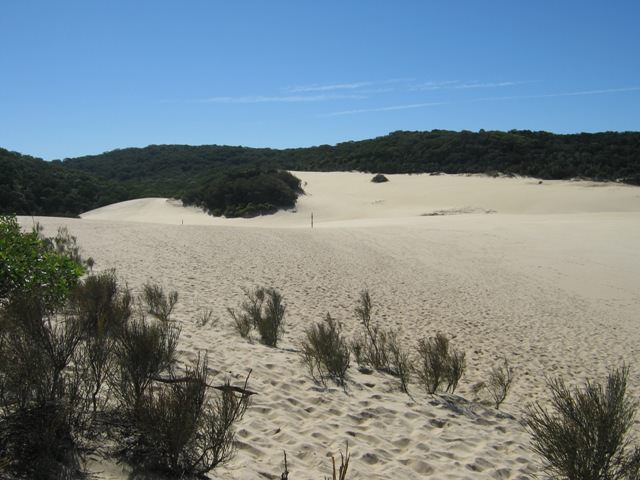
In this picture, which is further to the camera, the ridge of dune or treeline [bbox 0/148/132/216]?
the ridge of dune

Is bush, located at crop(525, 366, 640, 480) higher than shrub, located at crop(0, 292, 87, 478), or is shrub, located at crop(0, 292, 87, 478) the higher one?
shrub, located at crop(0, 292, 87, 478)

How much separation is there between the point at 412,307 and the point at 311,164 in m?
52.6

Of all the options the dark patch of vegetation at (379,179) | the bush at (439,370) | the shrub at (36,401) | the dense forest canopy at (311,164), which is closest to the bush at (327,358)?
the bush at (439,370)

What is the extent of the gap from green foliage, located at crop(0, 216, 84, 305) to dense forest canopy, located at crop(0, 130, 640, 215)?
28928 mm

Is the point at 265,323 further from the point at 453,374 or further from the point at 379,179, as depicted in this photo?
the point at 379,179

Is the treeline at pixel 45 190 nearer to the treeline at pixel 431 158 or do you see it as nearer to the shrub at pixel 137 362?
the treeline at pixel 431 158

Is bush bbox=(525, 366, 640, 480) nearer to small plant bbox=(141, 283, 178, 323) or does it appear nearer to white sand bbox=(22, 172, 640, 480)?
white sand bbox=(22, 172, 640, 480)

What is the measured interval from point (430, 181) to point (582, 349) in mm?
36538

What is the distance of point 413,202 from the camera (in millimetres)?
39344

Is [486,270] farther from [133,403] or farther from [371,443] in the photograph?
[133,403]

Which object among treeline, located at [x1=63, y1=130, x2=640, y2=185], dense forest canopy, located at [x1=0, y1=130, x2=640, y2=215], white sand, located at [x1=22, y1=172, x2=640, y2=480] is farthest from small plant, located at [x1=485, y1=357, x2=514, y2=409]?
treeline, located at [x1=63, y1=130, x2=640, y2=185]

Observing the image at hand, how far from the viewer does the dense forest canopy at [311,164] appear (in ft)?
122

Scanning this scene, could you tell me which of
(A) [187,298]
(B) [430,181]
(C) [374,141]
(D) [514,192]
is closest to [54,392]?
(A) [187,298]

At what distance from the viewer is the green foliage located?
5672mm
